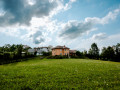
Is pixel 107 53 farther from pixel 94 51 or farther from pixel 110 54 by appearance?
pixel 94 51

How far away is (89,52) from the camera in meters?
67.7

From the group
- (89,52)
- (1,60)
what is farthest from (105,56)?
(1,60)

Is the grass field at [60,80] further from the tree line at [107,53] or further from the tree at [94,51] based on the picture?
the tree at [94,51]

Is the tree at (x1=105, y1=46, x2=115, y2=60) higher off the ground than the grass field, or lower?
lower

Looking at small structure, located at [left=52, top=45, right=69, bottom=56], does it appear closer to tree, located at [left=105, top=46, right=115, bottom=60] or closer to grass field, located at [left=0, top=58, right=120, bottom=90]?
tree, located at [left=105, top=46, right=115, bottom=60]

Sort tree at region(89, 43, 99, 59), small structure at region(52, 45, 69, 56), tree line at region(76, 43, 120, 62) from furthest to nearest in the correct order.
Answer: tree at region(89, 43, 99, 59) → small structure at region(52, 45, 69, 56) → tree line at region(76, 43, 120, 62)

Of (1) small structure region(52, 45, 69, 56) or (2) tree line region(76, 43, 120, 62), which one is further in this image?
(1) small structure region(52, 45, 69, 56)

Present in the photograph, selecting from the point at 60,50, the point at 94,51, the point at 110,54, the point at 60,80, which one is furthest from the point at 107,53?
the point at 60,80

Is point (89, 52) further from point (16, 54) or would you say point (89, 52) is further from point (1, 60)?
point (1, 60)

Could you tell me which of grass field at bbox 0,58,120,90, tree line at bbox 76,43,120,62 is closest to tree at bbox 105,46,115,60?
tree line at bbox 76,43,120,62

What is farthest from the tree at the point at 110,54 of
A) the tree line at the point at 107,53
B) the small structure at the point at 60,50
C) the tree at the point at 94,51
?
the small structure at the point at 60,50

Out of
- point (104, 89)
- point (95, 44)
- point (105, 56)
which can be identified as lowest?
point (105, 56)

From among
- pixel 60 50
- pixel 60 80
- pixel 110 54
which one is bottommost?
pixel 110 54

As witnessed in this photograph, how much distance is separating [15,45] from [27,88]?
105582mm
